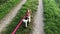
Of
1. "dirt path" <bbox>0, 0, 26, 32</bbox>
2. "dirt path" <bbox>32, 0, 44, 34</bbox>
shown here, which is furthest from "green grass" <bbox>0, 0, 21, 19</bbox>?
"dirt path" <bbox>32, 0, 44, 34</bbox>

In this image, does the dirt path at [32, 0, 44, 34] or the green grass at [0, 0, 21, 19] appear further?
the green grass at [0, 0, 21, 19]

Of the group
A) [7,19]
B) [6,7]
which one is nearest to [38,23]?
[7,19]

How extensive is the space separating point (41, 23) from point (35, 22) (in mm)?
409

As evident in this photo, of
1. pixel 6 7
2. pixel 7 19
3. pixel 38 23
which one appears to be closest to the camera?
pixel 38 23

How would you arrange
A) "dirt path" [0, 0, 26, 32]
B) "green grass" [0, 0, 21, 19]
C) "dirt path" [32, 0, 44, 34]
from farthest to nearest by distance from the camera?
1. "green grass" [0, 0, 21, 19]
2. "dirt path" [0, 0, 26, 32]
3. "dirt path" [32, 0, 44, 34]

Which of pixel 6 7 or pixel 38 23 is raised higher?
→ pixel 6 7

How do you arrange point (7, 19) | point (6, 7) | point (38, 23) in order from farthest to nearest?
point (6, 7)
point (7, 19)
point (38, 23)

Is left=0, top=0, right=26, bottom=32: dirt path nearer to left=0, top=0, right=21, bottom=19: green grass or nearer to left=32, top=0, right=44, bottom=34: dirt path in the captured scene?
left=0, top=0, right=21, bottom=19: green grass

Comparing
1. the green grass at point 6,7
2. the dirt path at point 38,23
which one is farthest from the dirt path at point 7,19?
the dirt path at point 38,23

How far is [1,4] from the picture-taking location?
50.7 feet

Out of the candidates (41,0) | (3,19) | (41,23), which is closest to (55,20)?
(41,23)

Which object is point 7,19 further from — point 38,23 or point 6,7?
point 6,7

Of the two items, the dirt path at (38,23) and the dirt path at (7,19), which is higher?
the dirt path at (7,19)

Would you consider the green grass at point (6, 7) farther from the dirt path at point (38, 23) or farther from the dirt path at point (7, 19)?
the dirt path at point (38, 23)
